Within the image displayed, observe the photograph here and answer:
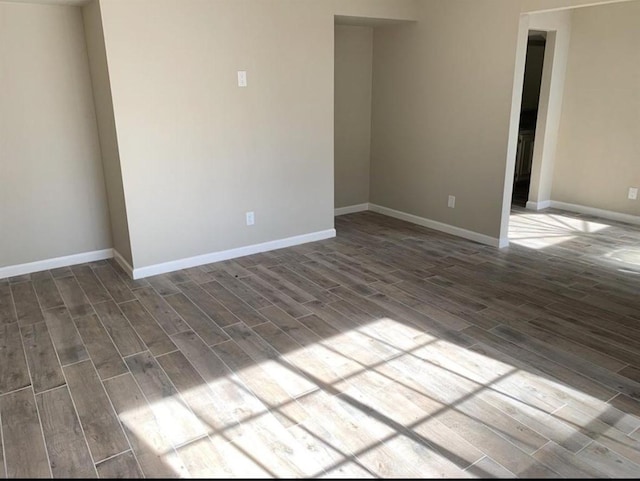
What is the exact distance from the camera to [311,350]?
282cm

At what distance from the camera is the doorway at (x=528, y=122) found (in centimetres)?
678

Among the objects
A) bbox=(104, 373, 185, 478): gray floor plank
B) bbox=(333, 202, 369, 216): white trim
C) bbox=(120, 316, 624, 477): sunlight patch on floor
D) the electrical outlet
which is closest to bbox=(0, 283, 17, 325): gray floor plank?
bbox=(104, 373, 185, 478): gray floor plank

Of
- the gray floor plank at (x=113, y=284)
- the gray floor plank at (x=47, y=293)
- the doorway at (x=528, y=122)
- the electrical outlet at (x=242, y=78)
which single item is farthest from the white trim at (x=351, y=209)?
the gray floor plank at (x=47, y=293)

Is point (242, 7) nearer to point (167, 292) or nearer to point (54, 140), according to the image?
point (54, 140)

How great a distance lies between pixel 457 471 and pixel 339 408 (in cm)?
62

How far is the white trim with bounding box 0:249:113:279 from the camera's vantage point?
397cm

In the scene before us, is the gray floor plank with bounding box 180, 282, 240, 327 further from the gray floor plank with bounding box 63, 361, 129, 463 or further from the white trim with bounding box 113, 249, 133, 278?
the gray floor plank with bounding box 63, 361, 129, 463

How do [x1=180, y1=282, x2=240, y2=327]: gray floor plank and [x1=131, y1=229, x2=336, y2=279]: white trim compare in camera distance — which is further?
[x1=131, y1=229, x2=336, y2=279]: white trim

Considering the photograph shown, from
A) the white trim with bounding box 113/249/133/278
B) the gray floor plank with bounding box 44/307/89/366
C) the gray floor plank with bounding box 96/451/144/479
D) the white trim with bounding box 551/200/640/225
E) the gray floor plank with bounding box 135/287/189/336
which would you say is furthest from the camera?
the white trim with bounding box 551/200/640/225

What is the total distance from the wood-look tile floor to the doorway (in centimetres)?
291

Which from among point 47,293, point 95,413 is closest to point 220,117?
point 47,293

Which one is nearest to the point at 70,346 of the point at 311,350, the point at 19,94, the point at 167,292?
the point at 167,292

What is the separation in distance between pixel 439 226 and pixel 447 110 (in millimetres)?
1230

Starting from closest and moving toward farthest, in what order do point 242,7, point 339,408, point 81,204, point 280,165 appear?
point 339,408, point 242,7, point 81,204, point 280,165
